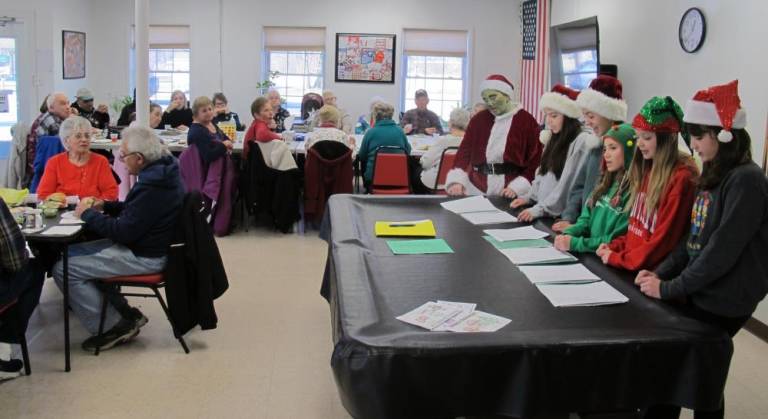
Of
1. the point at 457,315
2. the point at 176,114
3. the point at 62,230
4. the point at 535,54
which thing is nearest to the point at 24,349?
the point at 62,230

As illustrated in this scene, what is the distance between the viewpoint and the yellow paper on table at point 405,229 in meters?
3.31

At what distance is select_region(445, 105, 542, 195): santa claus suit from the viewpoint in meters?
4.67

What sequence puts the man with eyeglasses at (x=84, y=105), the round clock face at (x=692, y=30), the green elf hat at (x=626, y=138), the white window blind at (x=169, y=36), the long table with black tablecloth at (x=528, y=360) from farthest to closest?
the white window blind at (x=169, y=36) → the man with eyeglasses at (x=84, y=105) → the round clock face at (x=692, y=30) → the green elf hat at (x=626, y=138) → the long table with black tablecloth at (x=528, y=360)

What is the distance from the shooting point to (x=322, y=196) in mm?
6922

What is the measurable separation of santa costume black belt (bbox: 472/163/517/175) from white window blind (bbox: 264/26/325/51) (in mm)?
7146

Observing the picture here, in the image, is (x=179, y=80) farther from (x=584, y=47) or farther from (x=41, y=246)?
(x=41, y=246)

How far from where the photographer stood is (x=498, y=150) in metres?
4.72

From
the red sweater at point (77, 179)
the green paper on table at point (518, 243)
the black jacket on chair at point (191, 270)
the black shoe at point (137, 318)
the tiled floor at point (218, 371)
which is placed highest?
the red sweater at point (77, 179)

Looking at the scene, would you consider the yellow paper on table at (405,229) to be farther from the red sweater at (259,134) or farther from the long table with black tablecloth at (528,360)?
the red sweater at (259,134)

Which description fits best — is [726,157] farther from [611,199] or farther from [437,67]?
[437,67]

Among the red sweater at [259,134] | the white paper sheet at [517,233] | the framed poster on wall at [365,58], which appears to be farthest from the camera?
the framed poster on wall at [365,58]

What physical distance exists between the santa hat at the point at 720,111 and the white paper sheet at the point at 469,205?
1567mm

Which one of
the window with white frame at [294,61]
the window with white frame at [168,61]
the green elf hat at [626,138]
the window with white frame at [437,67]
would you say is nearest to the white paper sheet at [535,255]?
the green elf hat at [626,138]

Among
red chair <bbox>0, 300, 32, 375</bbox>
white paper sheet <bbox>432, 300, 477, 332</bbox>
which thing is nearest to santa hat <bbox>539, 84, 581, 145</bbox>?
white paper sheet <bbox>432, 300, 477, 332</bbox>
